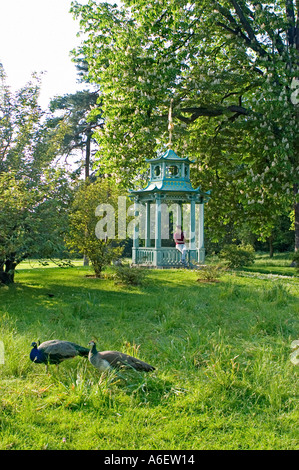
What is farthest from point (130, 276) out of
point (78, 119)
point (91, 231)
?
point (78, 119)

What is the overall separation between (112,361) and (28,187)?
23.1 feet

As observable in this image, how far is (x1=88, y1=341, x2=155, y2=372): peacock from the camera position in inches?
185

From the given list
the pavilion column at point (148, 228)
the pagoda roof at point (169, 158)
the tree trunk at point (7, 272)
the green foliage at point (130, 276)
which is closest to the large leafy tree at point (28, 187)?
the tree trunk at point (7, 272)

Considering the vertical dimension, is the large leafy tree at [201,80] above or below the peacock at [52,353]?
above

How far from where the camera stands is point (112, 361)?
15.6 feet

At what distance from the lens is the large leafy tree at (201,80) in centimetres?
1398

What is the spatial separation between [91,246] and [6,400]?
9880 millimetres

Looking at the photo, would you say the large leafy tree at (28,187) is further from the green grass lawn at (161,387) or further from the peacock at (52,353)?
the peacock at (52,353)

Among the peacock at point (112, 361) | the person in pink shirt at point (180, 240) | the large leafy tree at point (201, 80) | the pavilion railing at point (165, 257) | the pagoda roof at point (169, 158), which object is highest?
the large leafy tree at point (201, 80)

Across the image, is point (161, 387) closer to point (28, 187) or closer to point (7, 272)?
point (28, 187)

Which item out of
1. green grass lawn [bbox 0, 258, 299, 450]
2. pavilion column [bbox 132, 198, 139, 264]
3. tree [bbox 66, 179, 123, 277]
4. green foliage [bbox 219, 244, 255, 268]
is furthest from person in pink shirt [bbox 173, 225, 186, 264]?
green grass lawn [bbox 0, 258, 299, 450]

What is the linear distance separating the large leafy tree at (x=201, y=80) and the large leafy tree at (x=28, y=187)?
3896 millimetres

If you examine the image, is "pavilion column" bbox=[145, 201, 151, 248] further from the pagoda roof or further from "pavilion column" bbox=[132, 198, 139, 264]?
the pagoda roof

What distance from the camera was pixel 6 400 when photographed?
4.14 metres
